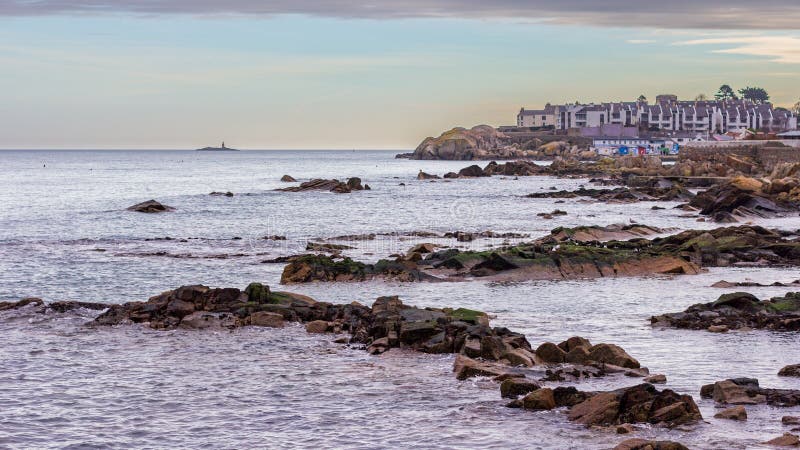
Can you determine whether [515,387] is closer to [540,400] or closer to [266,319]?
[540,400]

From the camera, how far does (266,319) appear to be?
28.6m

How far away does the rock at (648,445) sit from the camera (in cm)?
1596

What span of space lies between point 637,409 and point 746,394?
Answer: 267 cm

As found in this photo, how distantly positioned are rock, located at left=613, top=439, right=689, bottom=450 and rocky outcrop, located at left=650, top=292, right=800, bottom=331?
37.9 feet

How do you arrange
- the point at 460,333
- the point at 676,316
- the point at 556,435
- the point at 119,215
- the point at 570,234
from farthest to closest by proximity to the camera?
the point at 119,215, the point at 570,234, the point at 676,316, the point at 460,333, the point at 556,435

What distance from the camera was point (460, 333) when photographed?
25.4 metres

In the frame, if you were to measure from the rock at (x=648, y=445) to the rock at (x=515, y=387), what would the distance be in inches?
157

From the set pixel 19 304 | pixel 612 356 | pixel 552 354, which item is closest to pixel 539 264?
pixel 552 354

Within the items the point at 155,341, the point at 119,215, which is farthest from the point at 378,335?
the point at 119,215

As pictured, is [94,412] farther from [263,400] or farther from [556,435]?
[556,435]

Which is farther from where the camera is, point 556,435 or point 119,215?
point 119,215

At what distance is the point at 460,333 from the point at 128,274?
1939 centimetres

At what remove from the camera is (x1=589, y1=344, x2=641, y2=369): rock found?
22375 mm

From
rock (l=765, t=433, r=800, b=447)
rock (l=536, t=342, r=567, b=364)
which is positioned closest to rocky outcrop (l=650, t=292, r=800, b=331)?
rock (l=536, t=342, r=567, b=364)
